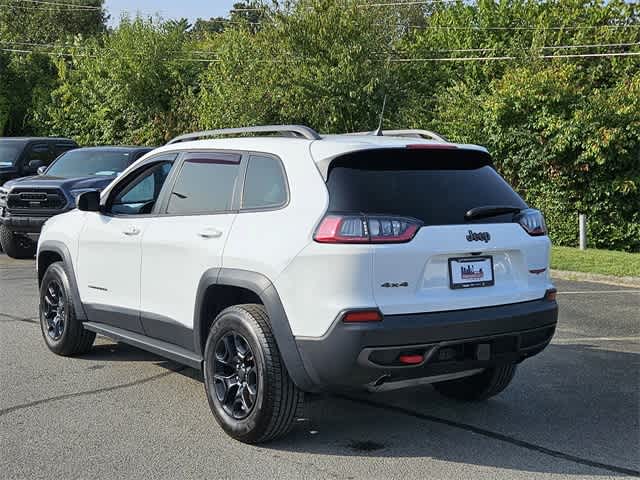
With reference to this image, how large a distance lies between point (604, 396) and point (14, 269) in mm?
9685

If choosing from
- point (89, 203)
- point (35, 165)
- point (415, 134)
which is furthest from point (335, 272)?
point (35, 165)

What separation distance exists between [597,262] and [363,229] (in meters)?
10.8

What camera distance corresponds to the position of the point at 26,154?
1753 centimetres

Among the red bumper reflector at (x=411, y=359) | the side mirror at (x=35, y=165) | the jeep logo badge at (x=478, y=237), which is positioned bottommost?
the red bumper reflector at (x=411, y=359)

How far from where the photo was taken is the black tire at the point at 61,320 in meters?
7.08

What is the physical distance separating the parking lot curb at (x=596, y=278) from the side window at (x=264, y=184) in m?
8.74

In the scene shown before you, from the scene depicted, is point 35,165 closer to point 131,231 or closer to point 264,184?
point 131,231

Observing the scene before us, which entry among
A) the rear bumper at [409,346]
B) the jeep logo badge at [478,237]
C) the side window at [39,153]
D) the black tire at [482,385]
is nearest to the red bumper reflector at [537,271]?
the rear bumper at [409,346]

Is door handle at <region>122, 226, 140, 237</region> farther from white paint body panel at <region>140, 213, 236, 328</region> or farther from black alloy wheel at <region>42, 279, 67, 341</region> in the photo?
black alloy wheel at <region>42, 279, 67, 341</region>

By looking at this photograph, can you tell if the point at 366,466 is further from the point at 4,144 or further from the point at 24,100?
the point at 24,100

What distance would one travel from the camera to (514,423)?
5.45 m

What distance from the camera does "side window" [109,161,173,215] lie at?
630 cm

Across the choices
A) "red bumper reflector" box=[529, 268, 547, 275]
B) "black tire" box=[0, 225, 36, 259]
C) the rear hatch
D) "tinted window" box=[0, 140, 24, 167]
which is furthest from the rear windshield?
"tinted window" box=[0, 140, 24, 167]

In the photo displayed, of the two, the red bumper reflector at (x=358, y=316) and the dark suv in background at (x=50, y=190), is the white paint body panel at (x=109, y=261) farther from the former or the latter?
the dark suv in background at (x=50, y=190)
